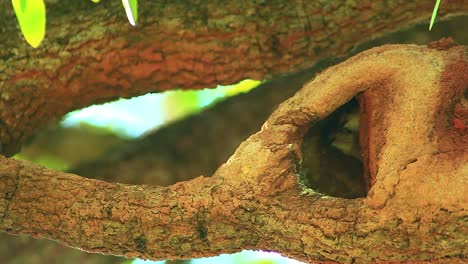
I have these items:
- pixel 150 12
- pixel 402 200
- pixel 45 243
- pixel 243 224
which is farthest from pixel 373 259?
pixel 45 243

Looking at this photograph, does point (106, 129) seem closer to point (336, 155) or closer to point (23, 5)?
point (336, 155)

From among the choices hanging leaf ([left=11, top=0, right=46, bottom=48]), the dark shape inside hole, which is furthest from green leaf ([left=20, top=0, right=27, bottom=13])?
the dark shape inside hole

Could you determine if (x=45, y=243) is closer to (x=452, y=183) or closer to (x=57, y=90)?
(x=57, y=90)

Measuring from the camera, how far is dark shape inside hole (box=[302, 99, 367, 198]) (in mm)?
1539

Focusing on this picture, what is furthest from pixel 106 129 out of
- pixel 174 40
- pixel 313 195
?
pixel 313 195

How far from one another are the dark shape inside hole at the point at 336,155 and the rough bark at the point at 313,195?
92 mm

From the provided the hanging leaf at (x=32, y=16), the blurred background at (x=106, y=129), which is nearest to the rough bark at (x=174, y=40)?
the blurred background at (x=106, y=129)

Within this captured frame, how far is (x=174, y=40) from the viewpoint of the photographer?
5.61ft

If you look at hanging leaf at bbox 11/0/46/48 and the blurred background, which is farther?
the blurred background

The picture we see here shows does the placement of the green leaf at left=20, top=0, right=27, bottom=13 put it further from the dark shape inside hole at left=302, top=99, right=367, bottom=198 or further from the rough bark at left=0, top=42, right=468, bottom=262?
the dark shape inside hole at left=302, top=99, right=367, bottom=198

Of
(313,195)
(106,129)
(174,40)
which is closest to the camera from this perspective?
(313,195)

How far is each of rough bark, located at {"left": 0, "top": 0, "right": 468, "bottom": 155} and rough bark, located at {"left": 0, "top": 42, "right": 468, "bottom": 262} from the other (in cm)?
26

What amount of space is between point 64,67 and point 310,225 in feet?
2.15

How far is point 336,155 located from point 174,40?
39cm
